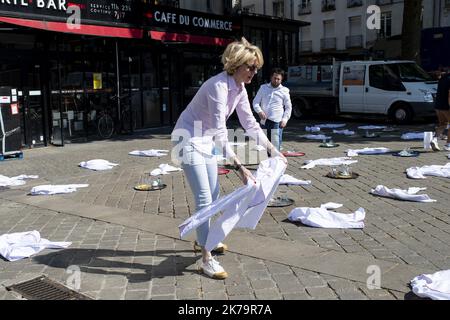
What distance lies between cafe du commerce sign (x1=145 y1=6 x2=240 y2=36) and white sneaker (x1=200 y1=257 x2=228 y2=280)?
13.3 m

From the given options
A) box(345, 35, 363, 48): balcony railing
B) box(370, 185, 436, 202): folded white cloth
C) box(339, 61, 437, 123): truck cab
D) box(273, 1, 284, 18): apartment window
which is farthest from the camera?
box(273, 1, 284, 18): apartment window

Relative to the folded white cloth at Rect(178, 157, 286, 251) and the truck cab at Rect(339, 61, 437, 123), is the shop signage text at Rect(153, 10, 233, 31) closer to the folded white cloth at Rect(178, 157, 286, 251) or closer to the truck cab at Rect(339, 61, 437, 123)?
the truck cab at Rect(339, 61, 437, 123)

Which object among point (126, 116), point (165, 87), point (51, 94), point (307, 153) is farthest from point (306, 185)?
point (165, 87)

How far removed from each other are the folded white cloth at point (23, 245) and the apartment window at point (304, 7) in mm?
Answer: 48027

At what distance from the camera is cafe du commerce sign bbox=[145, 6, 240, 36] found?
54.7 feet

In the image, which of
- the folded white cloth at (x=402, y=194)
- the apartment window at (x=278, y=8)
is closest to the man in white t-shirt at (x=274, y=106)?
the folded white cloth at (x=402, y=194)

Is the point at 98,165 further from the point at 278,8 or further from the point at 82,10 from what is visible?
the point at 278,8

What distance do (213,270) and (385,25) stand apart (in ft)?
148

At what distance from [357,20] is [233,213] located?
151 feet

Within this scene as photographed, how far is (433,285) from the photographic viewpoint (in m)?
3.78

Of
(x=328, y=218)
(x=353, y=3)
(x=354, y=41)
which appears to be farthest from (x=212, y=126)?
(x=353, y=3)

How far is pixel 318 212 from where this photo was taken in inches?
232

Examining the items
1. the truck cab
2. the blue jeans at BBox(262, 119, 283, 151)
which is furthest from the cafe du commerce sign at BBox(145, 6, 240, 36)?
the blue jeans at BBox(262, 119, 283, 151)

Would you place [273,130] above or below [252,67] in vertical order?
below
